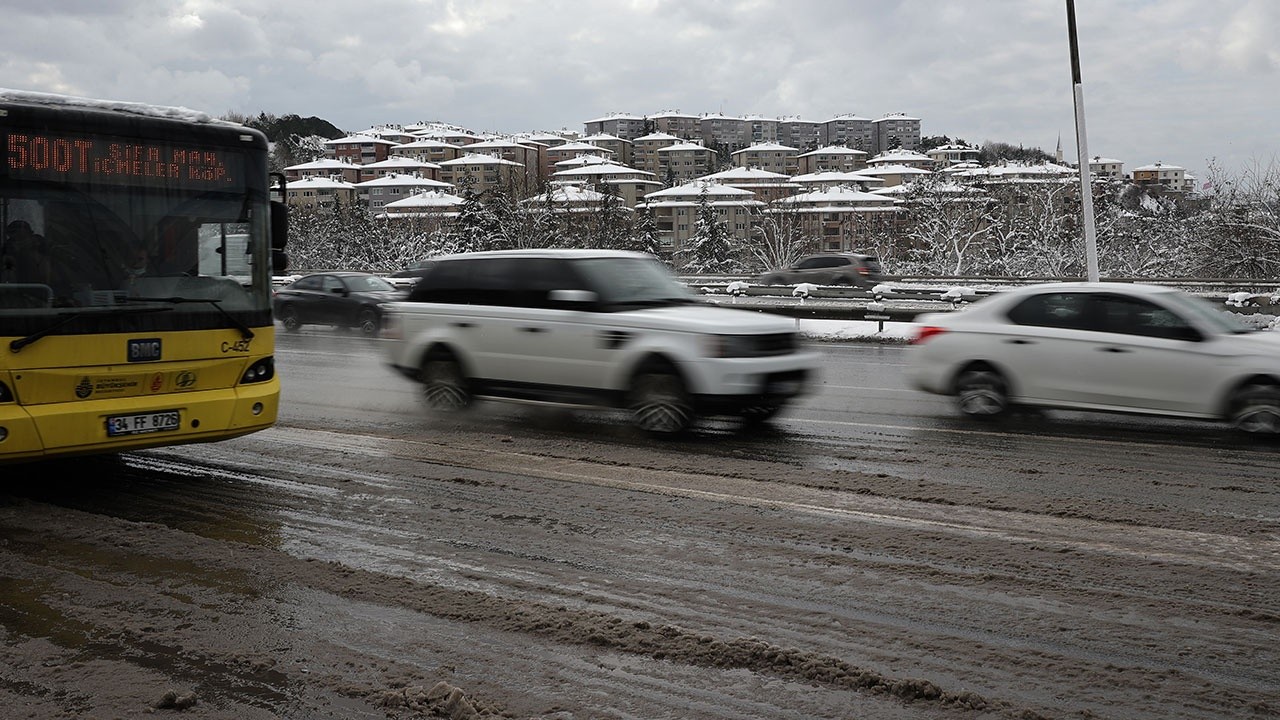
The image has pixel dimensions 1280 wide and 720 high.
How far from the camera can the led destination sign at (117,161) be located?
300 inches

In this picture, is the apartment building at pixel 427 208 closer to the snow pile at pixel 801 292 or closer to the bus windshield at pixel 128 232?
the snow pile at pixel 801 292

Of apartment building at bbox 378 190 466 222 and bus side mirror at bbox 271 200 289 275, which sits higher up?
apartment building at bbox 378 190 466 222

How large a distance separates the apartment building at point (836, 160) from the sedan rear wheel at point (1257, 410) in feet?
527

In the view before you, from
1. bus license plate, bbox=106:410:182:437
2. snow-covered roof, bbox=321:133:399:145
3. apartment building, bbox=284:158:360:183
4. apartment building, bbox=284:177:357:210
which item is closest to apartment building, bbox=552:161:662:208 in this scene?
apartment building, bbox=284:177:357:210

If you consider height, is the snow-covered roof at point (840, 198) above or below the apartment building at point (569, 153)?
below

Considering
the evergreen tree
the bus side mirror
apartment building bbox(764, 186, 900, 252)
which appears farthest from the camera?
apartment building bbox(764, 186, 900, 252)

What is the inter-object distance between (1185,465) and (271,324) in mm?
7324

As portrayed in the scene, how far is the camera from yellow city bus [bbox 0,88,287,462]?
Result: 752cm

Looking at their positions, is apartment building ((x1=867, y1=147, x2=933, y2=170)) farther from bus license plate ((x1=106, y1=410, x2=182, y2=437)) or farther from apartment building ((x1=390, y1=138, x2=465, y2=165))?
bus license plate ((x1=106, y1=410, x2=182, y2=437))

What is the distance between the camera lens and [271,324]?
899cm

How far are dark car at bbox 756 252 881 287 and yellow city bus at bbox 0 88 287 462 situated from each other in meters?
37.1

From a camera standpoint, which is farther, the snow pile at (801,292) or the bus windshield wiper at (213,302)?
the snow pile at (801,292)

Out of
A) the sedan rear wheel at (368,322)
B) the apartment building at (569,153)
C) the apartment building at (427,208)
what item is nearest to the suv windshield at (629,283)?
the sedan rear wheel at (368,322)

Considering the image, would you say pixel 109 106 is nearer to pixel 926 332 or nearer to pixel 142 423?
pixel 142 423
